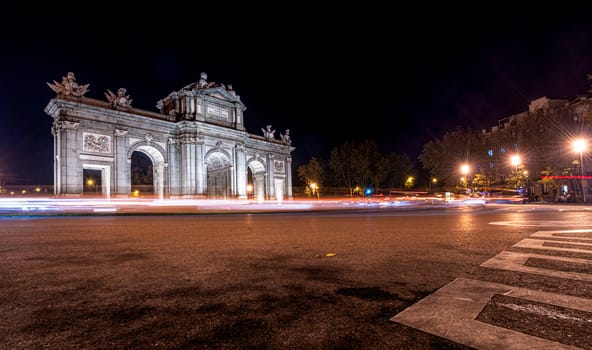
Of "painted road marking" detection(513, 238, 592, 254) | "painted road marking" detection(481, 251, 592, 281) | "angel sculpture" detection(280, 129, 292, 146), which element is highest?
"angel sculpture" detection(280, 129, 292, 146)

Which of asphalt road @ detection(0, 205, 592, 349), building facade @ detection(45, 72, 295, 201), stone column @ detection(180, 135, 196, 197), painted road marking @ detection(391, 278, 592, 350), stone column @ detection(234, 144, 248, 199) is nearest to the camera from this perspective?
painted road marking @ detection(391, 278, 592, 350)

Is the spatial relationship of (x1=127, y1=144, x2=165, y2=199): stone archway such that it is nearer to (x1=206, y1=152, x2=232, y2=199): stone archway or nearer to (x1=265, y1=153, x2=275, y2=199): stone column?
(x1=206, y1=152, x2=232, y2=199): stone archway

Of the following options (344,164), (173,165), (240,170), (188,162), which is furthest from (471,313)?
(344,164)

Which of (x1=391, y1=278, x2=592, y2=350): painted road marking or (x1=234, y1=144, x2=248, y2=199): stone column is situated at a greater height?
(x1=234, y1=144, x2=248, y2=199): stone column

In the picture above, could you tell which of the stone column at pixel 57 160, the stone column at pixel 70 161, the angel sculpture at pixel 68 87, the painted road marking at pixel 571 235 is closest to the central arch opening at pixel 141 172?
the stone column at pixel 57 160

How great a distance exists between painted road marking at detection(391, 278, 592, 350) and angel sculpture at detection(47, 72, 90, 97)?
33934mm

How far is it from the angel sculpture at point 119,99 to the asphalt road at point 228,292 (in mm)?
28407

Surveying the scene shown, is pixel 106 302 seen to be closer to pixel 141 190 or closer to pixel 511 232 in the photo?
pixel 511 232

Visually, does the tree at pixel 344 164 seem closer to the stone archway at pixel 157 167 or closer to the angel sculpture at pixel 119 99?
the stone archway at pixel 157 167

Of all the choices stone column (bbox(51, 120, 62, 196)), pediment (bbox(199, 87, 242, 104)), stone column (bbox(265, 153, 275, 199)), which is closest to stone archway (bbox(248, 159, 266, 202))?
stone column (bbox(265, 153, 275, 199))

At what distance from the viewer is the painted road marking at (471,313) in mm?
2252

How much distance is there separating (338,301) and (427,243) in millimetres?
4526

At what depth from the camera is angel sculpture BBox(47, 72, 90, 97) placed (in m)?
27.5

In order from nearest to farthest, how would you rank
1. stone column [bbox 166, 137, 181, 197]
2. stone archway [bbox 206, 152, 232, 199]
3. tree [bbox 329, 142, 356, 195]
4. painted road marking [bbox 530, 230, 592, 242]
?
1. painted road marking [bbox 530, 230, 592, 242]
2. stone column [bbox 166, 137, 181, 197]
3. stone archway [bbox 206, 152, 232, 199]
4. tree [bbox 329, 142, 356, 195]
